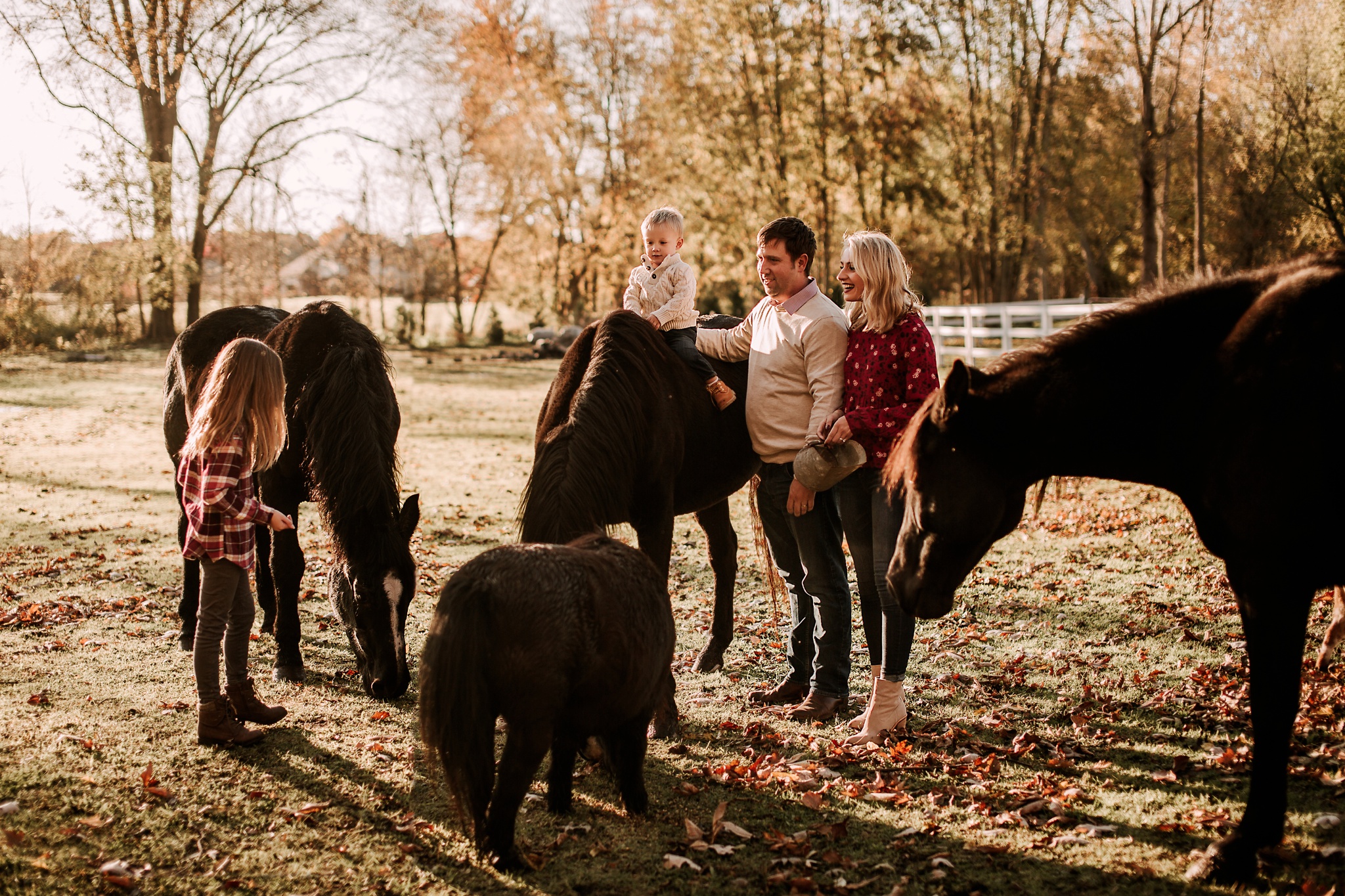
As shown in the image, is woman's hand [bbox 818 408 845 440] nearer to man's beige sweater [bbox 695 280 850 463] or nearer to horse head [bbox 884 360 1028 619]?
man's beige sweater [bbox 695 280 850 463]

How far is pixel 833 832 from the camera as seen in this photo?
3.26m

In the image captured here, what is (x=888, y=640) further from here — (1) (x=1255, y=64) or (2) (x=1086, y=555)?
(1) (x=1255, y=64)

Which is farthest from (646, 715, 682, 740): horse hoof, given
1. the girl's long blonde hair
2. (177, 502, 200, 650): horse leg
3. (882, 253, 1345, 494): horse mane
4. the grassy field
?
(177, 502, 200, 650): horse leg

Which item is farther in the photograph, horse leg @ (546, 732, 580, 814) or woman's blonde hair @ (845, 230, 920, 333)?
woman's blonde hair @ (845, 230, 920, 333)

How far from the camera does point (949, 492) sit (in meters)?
3.22

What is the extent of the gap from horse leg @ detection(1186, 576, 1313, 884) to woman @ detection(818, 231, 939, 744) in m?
1.40

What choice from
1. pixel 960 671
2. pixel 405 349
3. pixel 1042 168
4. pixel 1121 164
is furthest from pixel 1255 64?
pixel 405 349

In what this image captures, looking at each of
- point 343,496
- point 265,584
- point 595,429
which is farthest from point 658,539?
point 265,584

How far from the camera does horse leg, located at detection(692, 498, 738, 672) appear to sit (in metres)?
5.24

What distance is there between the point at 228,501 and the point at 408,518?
2.55 feet

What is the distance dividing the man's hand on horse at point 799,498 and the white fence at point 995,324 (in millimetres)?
13221

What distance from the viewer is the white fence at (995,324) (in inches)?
688

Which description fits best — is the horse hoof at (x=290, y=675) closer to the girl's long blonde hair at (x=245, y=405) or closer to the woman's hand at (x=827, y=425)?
the girl's long blonde hair at (x=245, y=405)

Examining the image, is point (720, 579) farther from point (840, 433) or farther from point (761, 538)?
point (840, 433)
